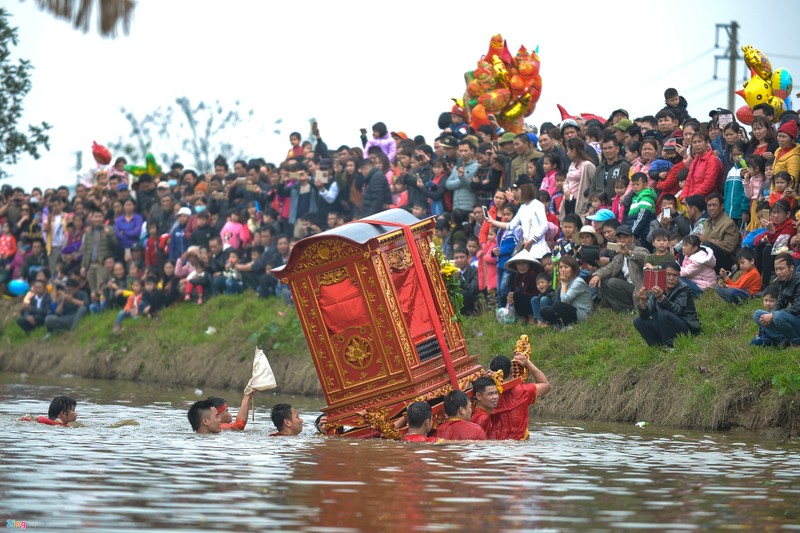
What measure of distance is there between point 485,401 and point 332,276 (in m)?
2.17

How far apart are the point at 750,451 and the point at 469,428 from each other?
2842 millimetres

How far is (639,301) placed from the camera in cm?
1716

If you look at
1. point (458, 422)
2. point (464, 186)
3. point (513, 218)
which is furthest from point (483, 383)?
point (464, 186)

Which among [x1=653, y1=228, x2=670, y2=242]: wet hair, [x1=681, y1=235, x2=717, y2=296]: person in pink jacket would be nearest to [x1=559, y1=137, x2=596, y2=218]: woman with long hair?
[x1=653, y1=228, x2=670, y2=242]: wet hair

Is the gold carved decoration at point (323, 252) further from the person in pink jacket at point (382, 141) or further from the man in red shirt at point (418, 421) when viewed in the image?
the person in pink jacket at point (382, 141)

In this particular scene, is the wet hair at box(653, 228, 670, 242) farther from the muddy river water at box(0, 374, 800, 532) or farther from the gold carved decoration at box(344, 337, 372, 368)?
the gold carved decoration at box(344, 337, 372, 368)

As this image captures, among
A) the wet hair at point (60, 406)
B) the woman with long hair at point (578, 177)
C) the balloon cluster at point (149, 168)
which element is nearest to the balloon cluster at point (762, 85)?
the woman with long hair at point (578, 177)

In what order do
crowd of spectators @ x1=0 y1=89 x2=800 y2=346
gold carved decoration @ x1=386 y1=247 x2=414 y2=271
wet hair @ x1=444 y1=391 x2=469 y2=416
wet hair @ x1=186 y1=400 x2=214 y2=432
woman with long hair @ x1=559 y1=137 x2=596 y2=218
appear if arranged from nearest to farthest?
wet hair @ x1=444 y1=391 x2=469 y2=416, gold carved decoration @ x1=386 y1=247 x2=414 y2=271, wet hair @ x1=186 y1=400 x2=214 y2=432, crowd of spectators @ x1=0 y1=89 x2=800 y2=346, woman with long hair @ x1=559 y1=137 x2=596 y2=218

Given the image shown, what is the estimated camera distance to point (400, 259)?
15.1 m

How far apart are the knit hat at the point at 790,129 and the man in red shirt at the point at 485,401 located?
535 centimetres

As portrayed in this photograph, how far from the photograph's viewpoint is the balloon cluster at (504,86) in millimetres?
23562

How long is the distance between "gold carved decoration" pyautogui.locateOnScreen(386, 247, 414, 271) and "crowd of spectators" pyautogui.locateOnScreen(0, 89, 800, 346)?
340cm

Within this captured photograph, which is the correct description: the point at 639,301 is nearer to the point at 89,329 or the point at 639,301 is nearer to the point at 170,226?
the point at 170,226

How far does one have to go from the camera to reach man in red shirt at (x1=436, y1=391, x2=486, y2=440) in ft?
46.1
